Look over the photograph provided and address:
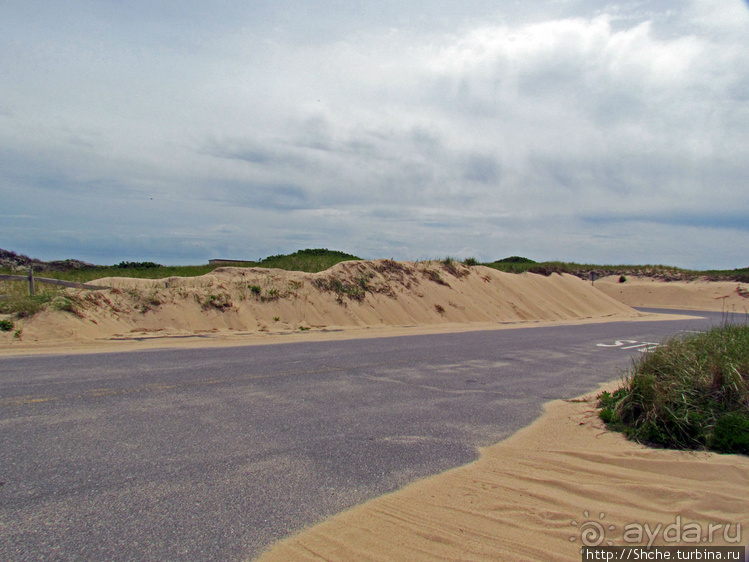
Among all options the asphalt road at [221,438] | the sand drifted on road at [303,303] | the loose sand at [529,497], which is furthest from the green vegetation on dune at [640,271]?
the loose sand at [529,497]

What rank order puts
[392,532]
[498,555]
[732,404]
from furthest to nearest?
1. [732,404]
2. [392,532]
3. [498,555]

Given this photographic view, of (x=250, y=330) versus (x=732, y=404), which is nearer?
(x=732, y=404)

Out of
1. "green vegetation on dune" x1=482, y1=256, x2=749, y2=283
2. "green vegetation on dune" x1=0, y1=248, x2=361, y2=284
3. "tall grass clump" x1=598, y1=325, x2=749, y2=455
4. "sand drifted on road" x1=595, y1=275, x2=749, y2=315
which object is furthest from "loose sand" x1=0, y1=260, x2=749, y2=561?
"green vegetation on dune" x1=482, y1=256, x2=749, y2=283

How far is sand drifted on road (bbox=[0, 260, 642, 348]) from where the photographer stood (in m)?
16.0

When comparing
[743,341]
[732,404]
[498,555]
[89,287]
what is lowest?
[498,555]

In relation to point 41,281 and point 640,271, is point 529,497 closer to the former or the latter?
point 41,281

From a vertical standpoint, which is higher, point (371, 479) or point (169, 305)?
point (169, 305)

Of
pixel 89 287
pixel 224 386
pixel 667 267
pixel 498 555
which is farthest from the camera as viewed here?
pixel 667 267

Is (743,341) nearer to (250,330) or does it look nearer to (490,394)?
(490,394)

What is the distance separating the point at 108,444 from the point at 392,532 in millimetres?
3292

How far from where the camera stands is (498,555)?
3256 millimetres

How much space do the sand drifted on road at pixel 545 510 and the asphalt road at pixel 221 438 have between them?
307 millimetres

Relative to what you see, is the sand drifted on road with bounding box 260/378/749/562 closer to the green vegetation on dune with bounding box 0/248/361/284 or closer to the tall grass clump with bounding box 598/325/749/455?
the tall grass clump with bounding box 598/325/749/455

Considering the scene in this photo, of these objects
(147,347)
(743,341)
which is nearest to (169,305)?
(147,347)
